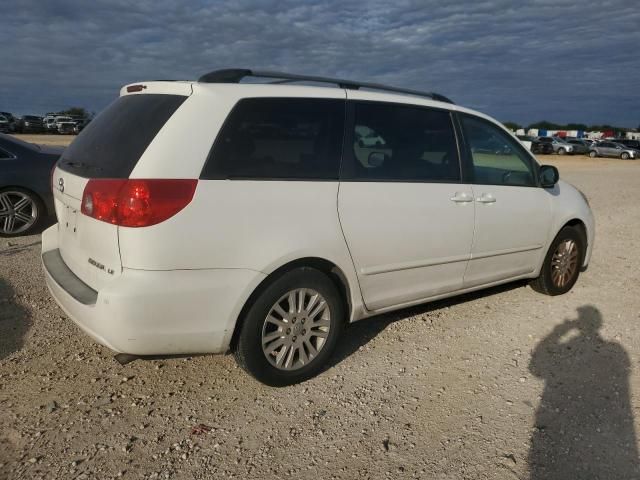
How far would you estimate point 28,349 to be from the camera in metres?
3.67

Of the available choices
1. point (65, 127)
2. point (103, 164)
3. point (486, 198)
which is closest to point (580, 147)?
point (65, 127)

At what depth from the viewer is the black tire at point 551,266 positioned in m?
5.00

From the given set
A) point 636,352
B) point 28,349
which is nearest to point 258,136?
point 28,349

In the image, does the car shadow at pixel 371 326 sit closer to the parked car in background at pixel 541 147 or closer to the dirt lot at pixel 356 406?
the dirt lot at pixel 356 406

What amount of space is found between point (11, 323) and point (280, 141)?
2664 millimetres

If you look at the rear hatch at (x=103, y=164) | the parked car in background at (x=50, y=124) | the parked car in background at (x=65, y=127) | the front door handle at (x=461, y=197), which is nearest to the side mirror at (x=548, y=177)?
the front door handle at (x=461, y=197)

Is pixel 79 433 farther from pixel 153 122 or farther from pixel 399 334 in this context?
pixel 399 334

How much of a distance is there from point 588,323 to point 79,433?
Answer: 4036mm

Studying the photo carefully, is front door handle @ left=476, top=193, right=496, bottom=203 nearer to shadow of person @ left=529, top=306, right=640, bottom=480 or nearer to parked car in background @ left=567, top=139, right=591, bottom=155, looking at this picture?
shadow of person @ left=529, top=306, right=640, bottom=480

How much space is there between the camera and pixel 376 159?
354 centimetres

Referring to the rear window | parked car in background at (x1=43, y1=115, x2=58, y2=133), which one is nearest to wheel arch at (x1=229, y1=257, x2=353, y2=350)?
the rear window

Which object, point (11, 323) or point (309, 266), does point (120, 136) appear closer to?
point (309, 266)

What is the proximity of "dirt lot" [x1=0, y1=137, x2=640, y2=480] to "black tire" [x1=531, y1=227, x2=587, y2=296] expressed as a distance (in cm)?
64

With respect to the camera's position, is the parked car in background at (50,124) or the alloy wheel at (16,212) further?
the parked car in background at (50,124)
